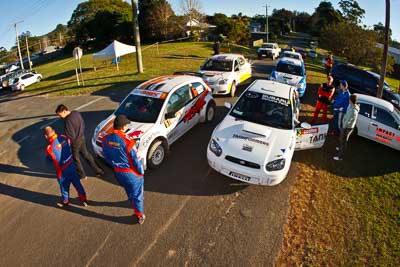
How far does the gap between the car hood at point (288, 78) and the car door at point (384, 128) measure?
3.62m

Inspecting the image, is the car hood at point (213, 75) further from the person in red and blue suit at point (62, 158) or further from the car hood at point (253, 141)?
the person in red and blue suit at point (62, 158)

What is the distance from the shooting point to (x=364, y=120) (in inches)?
302

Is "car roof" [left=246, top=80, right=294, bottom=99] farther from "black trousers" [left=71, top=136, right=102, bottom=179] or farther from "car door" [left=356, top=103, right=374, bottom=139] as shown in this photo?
"black trousers" [left=71, top=136, right=102, bottom=179]

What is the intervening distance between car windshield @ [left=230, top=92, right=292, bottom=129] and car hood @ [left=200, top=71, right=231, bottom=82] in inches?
169

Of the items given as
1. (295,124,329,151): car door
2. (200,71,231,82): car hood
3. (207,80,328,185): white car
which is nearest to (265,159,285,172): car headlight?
(207,80,328,185): white car

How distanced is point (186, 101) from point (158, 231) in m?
3.86

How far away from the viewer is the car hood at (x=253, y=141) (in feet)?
16.6

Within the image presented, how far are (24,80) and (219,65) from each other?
1723cm

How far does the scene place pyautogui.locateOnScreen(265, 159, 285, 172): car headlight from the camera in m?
4.96

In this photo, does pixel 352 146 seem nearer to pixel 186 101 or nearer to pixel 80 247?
pixel 186 101

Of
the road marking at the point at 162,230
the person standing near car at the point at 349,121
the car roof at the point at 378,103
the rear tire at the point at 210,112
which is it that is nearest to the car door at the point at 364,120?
the car roof at the point at 378,103

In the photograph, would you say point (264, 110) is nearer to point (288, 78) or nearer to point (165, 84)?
point (165, 84)

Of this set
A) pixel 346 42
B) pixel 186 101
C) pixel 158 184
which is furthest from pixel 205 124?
pixel 346 42

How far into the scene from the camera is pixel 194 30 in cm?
4141
